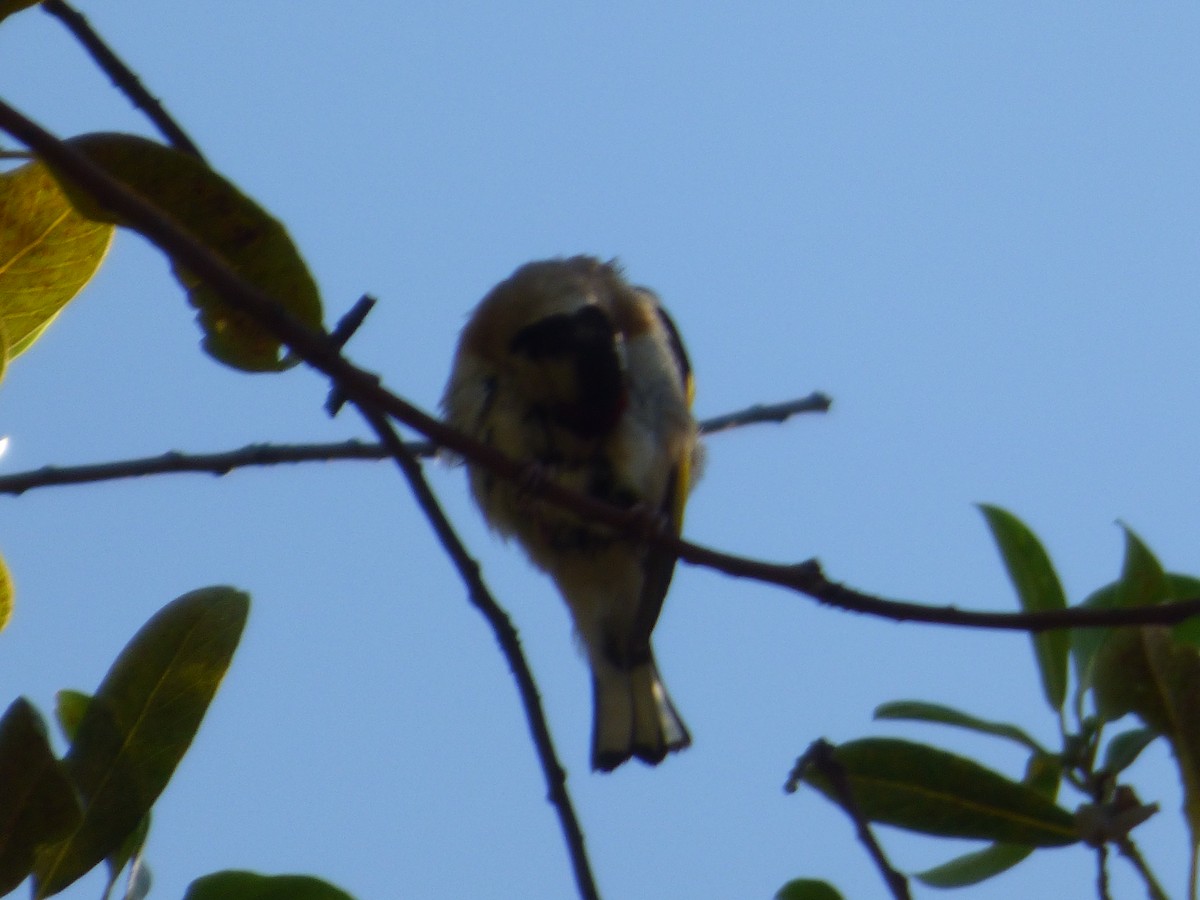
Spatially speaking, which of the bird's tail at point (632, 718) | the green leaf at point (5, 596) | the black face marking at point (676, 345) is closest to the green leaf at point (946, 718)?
the green leaf at point (5, 596)

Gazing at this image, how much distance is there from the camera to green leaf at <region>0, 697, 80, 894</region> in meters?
1.89

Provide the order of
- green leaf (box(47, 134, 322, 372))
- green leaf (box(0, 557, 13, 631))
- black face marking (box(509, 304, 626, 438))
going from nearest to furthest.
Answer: green leaf (box(47, 134, 322, 372)) < green leaf (box(0, 557, 13, 631)) < black face marking (box(509, 304, 626, 438))

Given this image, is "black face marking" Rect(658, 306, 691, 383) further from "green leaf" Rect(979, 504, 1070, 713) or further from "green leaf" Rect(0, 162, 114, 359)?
"green leaf" Rect(0, 162, 114, 359)

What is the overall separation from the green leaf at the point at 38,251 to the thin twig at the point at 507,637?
498 millimetres

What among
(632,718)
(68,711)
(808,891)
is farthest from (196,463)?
(632,718)

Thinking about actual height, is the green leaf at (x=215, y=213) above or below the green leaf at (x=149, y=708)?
above

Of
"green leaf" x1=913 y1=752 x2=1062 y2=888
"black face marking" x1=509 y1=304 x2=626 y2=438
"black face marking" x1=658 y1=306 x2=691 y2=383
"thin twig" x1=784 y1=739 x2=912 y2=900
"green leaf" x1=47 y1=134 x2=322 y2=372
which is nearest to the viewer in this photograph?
"thin twig" x1=784 y1=739 x2=912 y2=900

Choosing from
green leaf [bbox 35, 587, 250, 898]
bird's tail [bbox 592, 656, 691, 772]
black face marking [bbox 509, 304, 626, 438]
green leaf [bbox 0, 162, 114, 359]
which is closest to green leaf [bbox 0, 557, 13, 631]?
green leaf [bbox 35, 587, 250, 898]

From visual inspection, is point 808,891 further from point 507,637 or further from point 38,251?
point 38,251

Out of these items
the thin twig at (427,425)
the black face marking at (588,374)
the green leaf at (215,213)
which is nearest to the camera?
the thin twig at (427,425)

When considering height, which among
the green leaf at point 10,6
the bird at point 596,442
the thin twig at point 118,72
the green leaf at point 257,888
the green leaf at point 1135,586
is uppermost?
the bird at point 596,442

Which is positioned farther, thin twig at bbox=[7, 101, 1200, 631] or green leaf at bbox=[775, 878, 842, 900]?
green leaf at bbox=[775, 878, 842, 900]

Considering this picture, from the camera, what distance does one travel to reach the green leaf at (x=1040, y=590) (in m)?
2.53

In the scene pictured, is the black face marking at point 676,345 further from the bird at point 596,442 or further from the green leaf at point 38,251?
the green leaf at point 38,251
